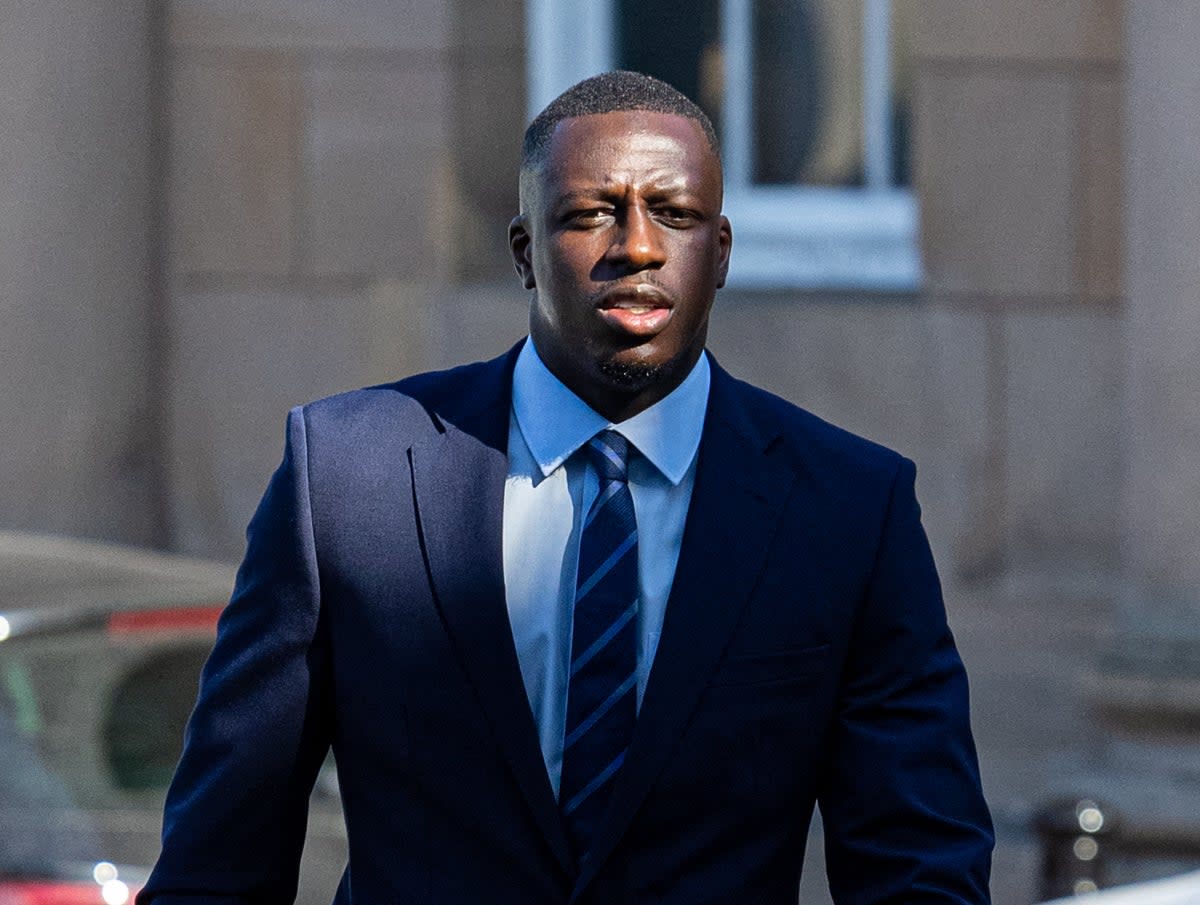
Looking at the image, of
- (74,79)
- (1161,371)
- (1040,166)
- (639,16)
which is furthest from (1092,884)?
(74,79)

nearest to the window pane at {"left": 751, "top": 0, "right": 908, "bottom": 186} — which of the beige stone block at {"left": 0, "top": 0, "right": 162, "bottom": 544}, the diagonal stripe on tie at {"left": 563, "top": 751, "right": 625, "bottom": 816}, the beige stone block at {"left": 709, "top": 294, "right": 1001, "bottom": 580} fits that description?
the beige stone block at {"left": 709, "top": 294, "right": 1001, "bottom": 580}

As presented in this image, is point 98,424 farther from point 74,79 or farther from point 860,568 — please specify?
point 860,568

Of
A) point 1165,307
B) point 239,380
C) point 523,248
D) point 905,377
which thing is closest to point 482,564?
point 523,248

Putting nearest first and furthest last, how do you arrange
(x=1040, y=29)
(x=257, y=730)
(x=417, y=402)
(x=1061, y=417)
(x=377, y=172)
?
(x=257, y=730) → (x=417, y=402) → (x=1040, y=29) → (x=1061, y=417) → (x=377, y=172)

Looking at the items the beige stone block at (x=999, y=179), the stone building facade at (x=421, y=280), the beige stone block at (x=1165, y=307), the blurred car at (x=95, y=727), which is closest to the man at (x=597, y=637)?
the blurred car at (x=95, y=727)

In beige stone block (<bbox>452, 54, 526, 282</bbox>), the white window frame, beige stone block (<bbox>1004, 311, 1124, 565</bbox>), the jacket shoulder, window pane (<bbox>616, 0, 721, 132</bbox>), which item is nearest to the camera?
the jacket shoulder

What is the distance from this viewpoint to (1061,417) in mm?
7992

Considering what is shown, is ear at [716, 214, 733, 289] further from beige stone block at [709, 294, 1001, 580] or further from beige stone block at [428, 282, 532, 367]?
beige stone block at [428, 282, 532, 367]

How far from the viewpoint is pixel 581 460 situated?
8.23ft

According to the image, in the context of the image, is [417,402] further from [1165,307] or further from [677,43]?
[677,43]

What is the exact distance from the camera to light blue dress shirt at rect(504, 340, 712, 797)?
241cm

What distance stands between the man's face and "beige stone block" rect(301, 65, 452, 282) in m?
5.72

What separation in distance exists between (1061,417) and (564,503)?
5751 mm

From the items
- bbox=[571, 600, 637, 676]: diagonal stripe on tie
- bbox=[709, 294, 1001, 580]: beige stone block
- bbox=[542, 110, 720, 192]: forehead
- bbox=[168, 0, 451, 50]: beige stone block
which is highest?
bbox=[168, 0, 451, 50]: beige stone block
